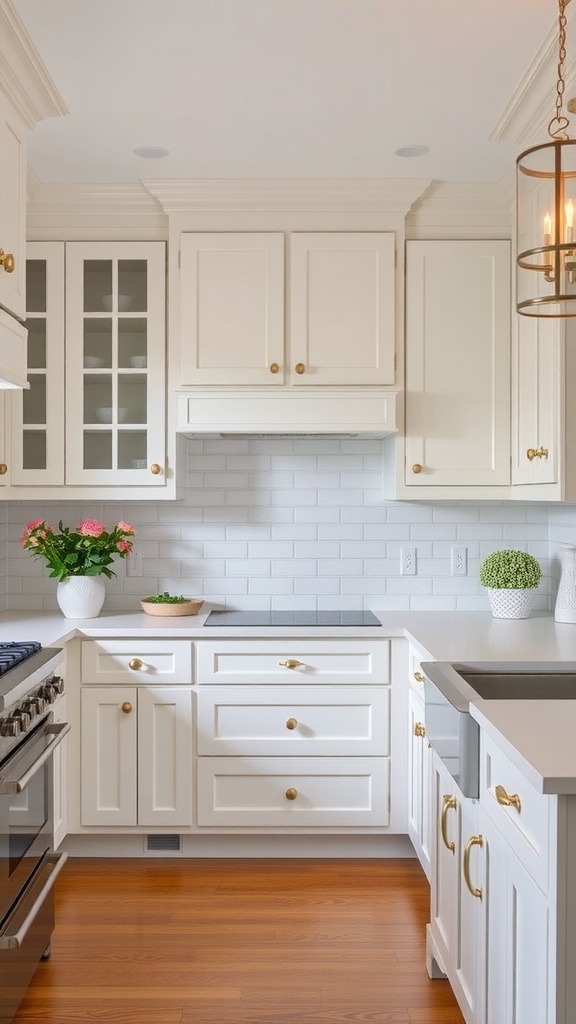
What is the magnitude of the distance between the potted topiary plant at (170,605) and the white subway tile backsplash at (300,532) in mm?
215

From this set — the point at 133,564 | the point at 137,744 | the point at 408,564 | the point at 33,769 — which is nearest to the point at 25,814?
the point at 33,769

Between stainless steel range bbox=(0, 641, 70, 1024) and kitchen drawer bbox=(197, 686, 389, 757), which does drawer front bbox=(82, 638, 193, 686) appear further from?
stainless steel range bbox=(0, 641, 70, 1024)

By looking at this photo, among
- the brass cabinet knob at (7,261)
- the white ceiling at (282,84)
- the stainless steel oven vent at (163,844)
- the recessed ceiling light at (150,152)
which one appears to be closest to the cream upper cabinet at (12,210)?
the brass cabinet knob at (7,261)

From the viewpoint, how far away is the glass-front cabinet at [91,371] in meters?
3.48

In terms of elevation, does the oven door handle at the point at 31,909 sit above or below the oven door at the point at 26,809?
below

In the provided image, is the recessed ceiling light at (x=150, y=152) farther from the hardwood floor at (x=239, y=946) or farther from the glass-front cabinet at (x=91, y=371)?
the hardwood floor at (x=239, y=946)

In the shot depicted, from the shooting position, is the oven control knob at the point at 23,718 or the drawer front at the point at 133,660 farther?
the drawer front at the point at 133,660

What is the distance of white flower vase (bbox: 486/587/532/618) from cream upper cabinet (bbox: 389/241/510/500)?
427 millimetres

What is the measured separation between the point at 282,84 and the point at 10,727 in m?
1.97

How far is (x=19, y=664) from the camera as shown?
2432 mm

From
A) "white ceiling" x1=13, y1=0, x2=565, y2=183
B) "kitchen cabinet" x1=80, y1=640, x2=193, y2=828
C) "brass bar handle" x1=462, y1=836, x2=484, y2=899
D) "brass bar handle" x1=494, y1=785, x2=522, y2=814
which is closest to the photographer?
"brass bar handle" x1=494, y1=785, x2=522, y2=814

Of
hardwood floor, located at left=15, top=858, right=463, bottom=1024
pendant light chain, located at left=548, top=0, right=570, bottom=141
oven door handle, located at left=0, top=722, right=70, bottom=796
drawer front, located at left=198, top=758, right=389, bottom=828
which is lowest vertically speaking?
hardwood floor, located at left=15, top=858, right=463, bottom=1024

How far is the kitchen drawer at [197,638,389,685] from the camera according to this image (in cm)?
327

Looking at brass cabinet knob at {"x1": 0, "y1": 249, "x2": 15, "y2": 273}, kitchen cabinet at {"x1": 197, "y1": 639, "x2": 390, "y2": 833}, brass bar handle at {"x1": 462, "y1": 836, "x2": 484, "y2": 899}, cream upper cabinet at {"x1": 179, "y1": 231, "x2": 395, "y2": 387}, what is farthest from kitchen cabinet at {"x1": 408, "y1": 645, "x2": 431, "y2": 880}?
brass cabinet knob at {"x1": 0, "y1": 249, "x2": 15, "y2": 273}
